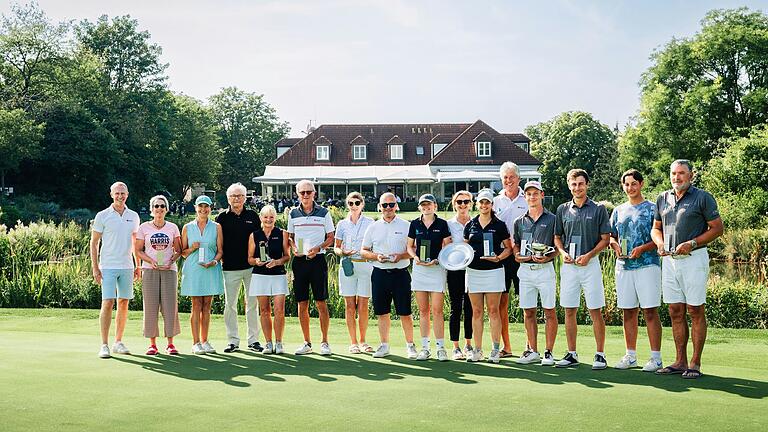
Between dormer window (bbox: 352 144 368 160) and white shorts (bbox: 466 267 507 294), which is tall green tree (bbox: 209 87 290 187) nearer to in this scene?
dormer window (bbox: 352 144 368 160)

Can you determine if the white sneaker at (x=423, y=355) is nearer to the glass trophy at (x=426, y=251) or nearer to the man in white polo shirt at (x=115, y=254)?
the glass trophy at (x=426, y=251)

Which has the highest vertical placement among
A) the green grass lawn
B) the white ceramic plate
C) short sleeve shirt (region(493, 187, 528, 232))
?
short sleeve shirt (region(493, 187, 528, 232))

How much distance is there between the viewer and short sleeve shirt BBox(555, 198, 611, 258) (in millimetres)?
7203

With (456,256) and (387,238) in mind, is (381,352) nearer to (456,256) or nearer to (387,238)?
(387,238)

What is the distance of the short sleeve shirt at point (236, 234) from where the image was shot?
853cm

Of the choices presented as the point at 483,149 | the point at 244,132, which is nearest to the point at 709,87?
the point at 483,149

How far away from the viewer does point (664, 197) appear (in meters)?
7.00

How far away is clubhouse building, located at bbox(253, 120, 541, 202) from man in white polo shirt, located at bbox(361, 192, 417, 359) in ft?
134

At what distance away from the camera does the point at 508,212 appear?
27.4ft

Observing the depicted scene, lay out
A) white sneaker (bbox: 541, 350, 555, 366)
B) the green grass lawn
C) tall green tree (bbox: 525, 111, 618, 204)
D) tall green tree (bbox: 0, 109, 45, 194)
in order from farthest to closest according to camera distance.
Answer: tall green tree (bbox: 525, 111, 618, 204) < tall green tree (bbox: 0, 109, 45, 194) < white sneaker (bbox: 541, 350, 555, 366) < the green grass lawn

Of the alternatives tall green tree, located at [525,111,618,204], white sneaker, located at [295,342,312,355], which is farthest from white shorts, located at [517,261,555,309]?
tall green tree, located at [525,111,618,204]

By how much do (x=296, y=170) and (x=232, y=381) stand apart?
47395 millimetres

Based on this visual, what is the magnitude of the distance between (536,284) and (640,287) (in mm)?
951

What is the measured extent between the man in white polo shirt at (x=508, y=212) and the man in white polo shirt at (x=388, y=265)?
94 cm
